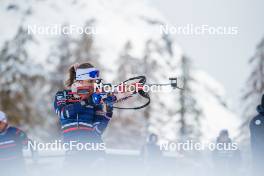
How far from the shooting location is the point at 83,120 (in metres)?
5.55

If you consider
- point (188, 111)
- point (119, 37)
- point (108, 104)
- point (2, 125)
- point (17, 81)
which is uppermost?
point (119, 37)

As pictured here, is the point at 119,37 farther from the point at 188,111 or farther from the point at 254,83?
the point at 188,111

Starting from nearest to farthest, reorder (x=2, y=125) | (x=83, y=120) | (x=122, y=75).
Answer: (x=83, y=120) → (x=2, y=125) → (x=122, y=75)

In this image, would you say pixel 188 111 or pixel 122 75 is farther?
pixel 188 111

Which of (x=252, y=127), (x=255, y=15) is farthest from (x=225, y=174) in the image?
(x=255, y=15)

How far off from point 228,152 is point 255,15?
1.71 m

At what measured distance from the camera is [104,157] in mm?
5629

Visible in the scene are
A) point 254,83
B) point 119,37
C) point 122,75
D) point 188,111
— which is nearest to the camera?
point 122,75

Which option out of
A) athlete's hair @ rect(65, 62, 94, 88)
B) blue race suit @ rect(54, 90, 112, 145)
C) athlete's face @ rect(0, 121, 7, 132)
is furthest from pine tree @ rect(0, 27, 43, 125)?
blue race suit @ rect(54, 90, 112, 145)

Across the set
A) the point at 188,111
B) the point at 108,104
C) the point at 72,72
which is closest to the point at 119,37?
the point at 188,111

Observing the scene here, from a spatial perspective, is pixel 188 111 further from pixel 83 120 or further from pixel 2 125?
pixel 83 120

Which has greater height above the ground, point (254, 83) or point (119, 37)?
point (119, 37)

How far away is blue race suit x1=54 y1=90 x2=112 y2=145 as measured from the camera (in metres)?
5.56

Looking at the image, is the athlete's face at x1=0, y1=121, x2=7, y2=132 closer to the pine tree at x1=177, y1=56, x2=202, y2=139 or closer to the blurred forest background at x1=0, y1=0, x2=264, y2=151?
the blurred forest background at x1=0, y1=0, x2=264, y2=151
